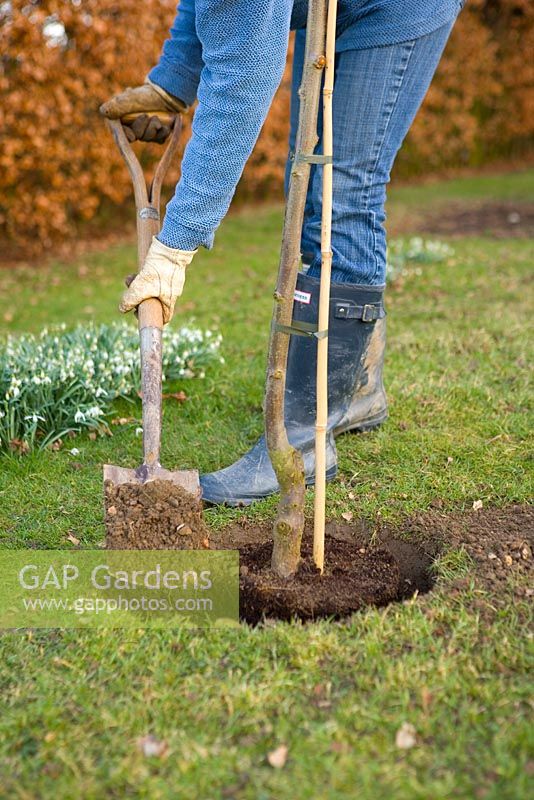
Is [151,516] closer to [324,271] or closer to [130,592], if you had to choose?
[130,592]

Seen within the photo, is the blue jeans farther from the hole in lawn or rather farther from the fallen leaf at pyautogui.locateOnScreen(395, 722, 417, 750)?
the fallen leaf at pyautogui.locateOnScreen(395, 722, 417, 750)

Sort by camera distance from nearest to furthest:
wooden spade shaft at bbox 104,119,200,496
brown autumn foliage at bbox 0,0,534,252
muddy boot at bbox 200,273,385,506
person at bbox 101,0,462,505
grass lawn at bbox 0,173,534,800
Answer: grass lawn at bbox 0,173,534,800, person at bbox 101,0,462,505, wooden spade shaft at bbox 104,119,200,496, muddy boot at bbox 200,273,385,506, brown autumn foliage at bbox 0,0,534,252

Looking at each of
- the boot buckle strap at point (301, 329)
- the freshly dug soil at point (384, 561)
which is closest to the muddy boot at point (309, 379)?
the freshly dug soil at point (384, 561)

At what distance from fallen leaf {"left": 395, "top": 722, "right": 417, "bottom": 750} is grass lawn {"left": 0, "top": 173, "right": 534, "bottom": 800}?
0.01m

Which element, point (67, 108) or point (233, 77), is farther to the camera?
point (67, 108)

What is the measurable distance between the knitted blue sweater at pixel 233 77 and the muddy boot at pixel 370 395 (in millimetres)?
833

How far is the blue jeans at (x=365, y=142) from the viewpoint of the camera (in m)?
2.61

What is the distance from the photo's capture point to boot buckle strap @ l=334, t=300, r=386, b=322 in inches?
109

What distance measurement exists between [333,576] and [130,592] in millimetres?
534

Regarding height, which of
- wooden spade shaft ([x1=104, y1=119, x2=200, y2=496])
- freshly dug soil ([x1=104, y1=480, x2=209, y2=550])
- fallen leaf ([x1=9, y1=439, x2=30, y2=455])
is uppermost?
wooden spade shaft ([x1=104, y1=119, x2=200, y2=496])

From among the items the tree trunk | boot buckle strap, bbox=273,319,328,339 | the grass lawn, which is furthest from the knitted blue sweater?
the grass lawn

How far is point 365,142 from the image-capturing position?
2.66m

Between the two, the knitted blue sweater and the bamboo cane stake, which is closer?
the bamboo cane stake

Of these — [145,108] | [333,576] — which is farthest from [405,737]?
[145,108]
